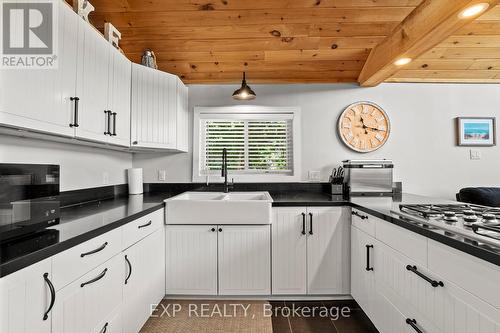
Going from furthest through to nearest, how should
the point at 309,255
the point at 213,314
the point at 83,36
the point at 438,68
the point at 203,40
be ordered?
1. the point at 438,68
2. the point at 203,40
3. the point at 309,255
4. the point at 213,314
5. the point at 83,36

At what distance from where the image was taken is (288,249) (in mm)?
2322

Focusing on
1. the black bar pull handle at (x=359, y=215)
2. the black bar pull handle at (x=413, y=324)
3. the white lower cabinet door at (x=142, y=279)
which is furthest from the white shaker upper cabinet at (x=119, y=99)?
the black bar pull handle at (x=413, y=324)

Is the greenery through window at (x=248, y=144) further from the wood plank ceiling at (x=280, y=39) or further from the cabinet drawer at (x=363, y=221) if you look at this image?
the cabinet drawer at (x=363, y=221)

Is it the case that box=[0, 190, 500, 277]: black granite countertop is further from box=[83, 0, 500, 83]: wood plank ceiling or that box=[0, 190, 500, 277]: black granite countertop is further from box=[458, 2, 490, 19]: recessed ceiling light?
box=[83, 0, 500, 83]: wood plank ceiling

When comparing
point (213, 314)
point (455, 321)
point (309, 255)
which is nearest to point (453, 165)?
point (309, 255)

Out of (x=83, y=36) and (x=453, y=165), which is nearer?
(x=83, y=36)

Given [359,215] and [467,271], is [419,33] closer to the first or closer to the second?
[359,215]

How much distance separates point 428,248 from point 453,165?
2238 mm

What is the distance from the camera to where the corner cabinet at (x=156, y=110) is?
2361 mm

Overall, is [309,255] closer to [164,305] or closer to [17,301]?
[164,305]

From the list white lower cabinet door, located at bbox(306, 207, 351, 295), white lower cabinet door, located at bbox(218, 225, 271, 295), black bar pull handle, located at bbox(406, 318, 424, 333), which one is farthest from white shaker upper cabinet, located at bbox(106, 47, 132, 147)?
black bar pull handle, located at bbox(406, 318, 424, 333)

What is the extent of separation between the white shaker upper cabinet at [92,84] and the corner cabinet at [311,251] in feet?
4.97

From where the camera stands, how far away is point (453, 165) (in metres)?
2.97

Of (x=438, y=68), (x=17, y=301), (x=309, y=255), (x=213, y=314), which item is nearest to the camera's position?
(x=17, y=301)
